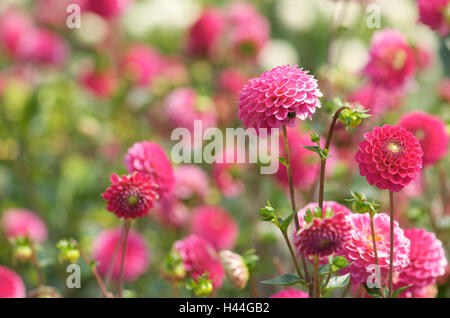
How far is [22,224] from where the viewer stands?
1337 mm

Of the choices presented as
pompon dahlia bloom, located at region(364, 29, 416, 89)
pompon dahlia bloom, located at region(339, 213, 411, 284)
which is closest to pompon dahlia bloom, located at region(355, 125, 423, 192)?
pompon dahlia bloom, located at region(339, 213, 411, 284)

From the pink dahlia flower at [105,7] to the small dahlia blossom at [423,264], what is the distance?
1167mm

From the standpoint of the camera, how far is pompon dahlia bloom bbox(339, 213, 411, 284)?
61 centimetres

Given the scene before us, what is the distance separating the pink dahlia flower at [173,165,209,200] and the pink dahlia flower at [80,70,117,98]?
1.80 ft

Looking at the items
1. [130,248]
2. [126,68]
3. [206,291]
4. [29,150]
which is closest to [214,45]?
[126,68]

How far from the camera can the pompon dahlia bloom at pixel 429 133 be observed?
0.83 metres

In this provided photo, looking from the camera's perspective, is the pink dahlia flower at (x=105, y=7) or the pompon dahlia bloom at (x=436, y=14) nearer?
the pompon dahlia bloom at (x=436, y=14)

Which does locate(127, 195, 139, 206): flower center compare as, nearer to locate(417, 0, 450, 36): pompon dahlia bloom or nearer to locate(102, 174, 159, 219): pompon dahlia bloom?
locate(102, 174, 159, 219): pompon dahlia bloom

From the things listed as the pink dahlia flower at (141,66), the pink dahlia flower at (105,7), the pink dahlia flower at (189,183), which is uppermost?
the pink dahlia flower at (105,7)

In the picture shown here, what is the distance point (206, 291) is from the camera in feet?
2.27

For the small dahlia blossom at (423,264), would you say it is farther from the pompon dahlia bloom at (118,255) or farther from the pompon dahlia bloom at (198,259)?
the pompon dahlia bloom at (118,255)

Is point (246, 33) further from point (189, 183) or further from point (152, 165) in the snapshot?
point (152, 165)

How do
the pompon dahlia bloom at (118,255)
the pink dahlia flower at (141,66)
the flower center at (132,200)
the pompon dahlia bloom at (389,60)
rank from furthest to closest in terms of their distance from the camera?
the pink dahlia flower at (141,66) → the pompon dahlia bloom at (118,255) → the pompon dahlia bloom at (389,60) → the flower center at (132,200)

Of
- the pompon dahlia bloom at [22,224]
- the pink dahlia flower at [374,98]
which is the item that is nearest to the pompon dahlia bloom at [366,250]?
the pink dahlia flower at [374,98]
